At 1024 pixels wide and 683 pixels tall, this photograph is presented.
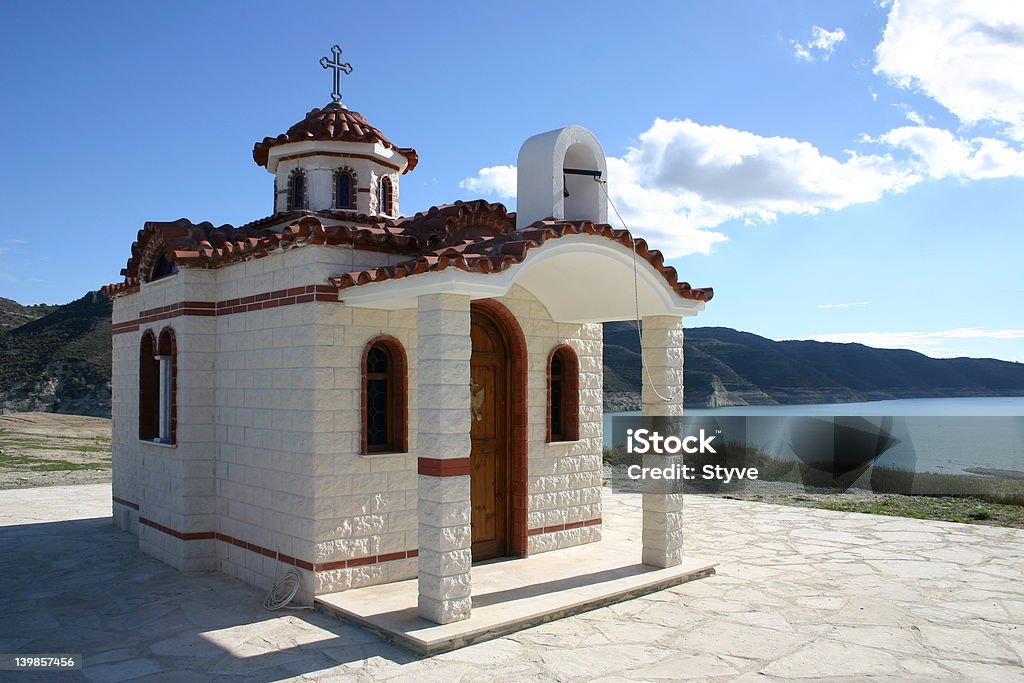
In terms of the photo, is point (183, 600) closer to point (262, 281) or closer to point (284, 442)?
point (284, 442)

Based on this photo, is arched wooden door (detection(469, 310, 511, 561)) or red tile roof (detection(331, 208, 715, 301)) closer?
red tile roof (detection(331, 208, 715, 301))

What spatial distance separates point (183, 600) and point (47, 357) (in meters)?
42.5

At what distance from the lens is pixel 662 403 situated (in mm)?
8281

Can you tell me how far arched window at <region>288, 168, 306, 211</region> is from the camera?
10.7m

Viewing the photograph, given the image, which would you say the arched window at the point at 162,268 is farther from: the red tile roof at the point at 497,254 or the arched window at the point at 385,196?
the red tile roof at the point at 497,254

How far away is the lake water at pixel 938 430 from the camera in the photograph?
20.8 meters

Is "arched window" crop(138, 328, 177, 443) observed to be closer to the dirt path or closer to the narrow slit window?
the narrow slit window

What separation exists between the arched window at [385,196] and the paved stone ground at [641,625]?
551cm

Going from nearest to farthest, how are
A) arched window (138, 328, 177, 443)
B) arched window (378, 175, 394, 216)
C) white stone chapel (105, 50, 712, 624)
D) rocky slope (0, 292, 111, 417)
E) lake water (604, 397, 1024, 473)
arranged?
white stone chapel (105, 50, 712, 624) → arched window (138, 328, 177, 443) → arched window (378, 175, 394, 216) → lake water (604, 397, 1024, 473) → rocky slope (0, 292, 111, 417)

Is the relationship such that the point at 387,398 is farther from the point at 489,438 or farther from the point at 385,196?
the point at 385,196

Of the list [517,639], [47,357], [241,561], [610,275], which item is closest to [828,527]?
[610,275]

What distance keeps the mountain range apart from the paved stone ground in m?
33.3

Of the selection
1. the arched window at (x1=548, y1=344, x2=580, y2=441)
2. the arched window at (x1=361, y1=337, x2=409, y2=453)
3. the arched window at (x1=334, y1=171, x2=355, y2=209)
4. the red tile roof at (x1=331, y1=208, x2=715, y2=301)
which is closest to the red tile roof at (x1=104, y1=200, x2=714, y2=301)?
the red tile roof at (x1=331, y1=208, x2=715, y2=301)

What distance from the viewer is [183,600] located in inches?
289
